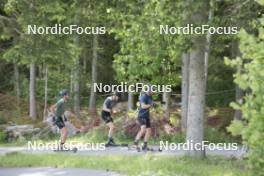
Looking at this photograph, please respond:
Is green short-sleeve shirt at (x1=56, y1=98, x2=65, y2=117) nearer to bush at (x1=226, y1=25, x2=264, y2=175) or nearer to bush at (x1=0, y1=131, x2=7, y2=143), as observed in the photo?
bush at (x1=0, y1=131, x2=7, y2=143)

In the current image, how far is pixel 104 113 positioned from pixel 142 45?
4.69m

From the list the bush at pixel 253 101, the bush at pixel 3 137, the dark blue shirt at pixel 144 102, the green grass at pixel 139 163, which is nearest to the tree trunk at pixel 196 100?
the green grass at pixel 139 163

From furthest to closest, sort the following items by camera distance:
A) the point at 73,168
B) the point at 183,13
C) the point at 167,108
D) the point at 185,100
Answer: the point at 167,108
the point at 185,100
the point at 73,168
the point at 183,13

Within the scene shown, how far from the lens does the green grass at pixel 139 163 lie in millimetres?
11938

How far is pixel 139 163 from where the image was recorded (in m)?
13.1

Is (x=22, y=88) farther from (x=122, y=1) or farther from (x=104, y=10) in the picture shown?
(x=122, y=1)

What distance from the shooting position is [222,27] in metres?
14.2

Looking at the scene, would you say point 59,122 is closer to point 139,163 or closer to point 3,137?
point 139,163

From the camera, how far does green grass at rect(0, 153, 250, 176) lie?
39.2 feet

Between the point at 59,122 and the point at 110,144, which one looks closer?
the point at 59,122

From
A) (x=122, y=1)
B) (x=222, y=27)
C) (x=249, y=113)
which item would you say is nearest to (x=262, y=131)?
(x=249, y=113)

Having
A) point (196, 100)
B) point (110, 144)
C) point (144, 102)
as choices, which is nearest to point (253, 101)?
point (196, 100)

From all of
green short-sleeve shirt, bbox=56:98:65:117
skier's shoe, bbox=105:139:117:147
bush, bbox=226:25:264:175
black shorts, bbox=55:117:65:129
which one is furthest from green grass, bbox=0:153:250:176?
bush, bbox=226:25:264:175

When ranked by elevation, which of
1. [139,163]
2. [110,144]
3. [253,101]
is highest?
[253,101]
